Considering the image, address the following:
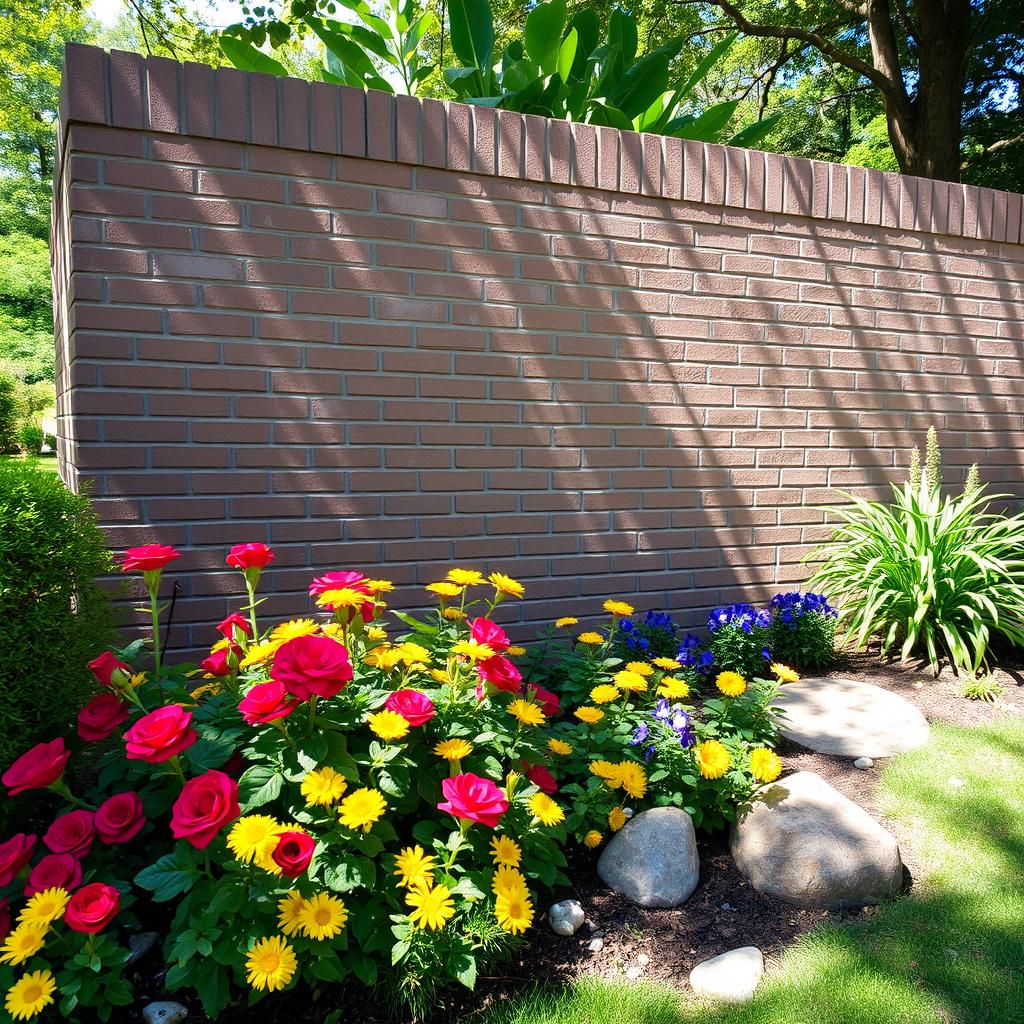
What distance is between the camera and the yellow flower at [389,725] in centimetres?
177

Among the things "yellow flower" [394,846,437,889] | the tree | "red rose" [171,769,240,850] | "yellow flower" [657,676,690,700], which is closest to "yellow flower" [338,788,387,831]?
"yellow flower" [394,846,437,889]

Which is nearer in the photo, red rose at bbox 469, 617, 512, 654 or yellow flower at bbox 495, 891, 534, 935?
yellow flower at bbox 495, 891, 534, 935

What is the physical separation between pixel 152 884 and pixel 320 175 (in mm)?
2662

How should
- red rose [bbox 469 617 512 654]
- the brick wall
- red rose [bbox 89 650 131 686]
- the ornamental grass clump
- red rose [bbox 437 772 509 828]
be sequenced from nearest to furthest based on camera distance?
the ornamental grass clump < red rose [bbox 437 772 509 828] < red rose [bbox 89 650 131 686] < red rose [bbox 469 617 512 654] < the brick wall

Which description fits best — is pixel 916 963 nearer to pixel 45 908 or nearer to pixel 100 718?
pixel 45 908

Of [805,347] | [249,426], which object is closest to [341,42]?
[249,426]

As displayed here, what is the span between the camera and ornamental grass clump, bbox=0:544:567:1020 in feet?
5.24

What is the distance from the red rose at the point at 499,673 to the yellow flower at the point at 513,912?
0.49 m

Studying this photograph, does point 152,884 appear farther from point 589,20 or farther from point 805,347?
point 589,20

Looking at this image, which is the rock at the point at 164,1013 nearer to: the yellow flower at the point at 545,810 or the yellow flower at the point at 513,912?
the yellow flower at the point at 513,912

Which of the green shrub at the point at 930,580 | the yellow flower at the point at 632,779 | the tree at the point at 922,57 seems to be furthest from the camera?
the tree at the point at 922,57

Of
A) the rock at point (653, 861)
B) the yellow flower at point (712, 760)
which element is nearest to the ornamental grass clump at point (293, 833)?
the rock at point (653, 861)

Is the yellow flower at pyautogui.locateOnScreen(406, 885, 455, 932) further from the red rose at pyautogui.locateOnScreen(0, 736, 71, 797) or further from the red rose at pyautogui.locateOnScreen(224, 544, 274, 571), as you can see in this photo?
the red rose at pyautogui.locateOnScreen(224, 544, 274, 571)

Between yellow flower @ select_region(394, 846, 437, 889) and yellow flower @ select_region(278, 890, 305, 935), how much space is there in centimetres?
22
